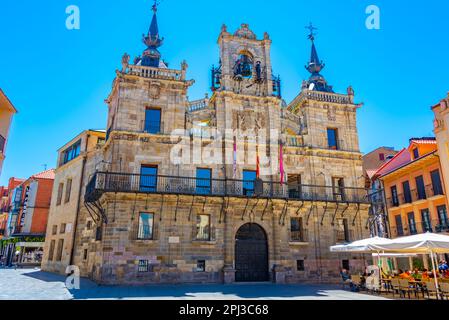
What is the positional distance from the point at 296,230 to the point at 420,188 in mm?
11364

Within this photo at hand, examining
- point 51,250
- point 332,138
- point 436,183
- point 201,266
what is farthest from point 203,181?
point 436,183

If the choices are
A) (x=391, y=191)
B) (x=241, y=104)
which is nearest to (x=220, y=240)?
(x=241, y=104)

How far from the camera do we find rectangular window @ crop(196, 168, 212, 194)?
19.5m

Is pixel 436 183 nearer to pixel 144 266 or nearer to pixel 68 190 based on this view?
pixel 144 266

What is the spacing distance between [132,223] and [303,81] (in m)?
17.6

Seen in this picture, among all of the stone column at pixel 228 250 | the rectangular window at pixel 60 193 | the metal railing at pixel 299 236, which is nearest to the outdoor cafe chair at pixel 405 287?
the metal railing at pixel 299 236

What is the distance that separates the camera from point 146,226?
1817 cm

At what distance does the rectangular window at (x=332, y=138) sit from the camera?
23.8m

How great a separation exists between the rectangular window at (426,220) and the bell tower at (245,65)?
14.0m

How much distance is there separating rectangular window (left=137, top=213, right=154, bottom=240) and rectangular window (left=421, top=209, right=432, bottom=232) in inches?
779

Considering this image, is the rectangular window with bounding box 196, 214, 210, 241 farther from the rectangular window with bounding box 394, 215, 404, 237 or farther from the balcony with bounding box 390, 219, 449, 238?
the rectangular window with bounding box 394, 215, 404, 237

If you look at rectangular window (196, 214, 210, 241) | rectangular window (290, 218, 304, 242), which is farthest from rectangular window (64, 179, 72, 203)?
rectangular window (290, 218, 304, 242)

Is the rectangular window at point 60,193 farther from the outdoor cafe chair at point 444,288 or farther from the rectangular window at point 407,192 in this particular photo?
the rectangular window at point 407,192
